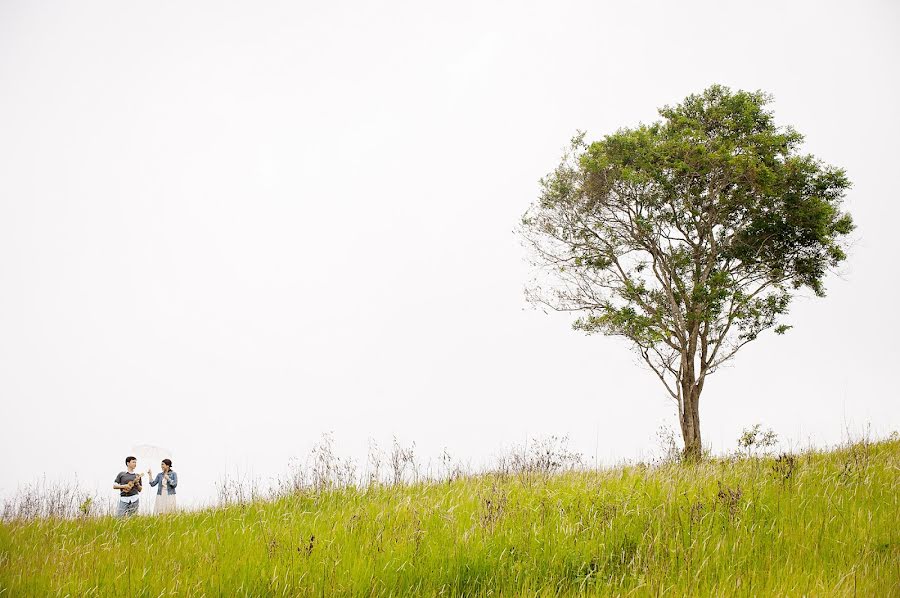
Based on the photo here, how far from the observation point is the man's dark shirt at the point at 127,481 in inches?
461

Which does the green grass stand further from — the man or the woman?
the woman

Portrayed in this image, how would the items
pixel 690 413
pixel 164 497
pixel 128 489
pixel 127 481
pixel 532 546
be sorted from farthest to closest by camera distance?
pixel 690 413, pixel 164 497, pixel 127 481, pixel 128 489, pixel 532 546

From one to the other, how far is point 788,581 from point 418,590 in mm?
3190

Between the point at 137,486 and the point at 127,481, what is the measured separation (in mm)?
280

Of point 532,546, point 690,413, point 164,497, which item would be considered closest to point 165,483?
point 164,497

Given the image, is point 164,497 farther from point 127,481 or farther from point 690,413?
point 690,413

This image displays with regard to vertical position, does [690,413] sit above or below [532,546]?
above

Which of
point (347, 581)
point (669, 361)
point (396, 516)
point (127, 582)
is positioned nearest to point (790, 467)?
point (396, 516)

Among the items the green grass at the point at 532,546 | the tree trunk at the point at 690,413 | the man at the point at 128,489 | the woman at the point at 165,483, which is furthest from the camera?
the tree trunk at the point at 690,413

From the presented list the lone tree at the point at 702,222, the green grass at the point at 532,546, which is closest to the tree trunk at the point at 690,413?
the lone tree at the point at 702,222

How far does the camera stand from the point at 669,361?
1716 centimetres

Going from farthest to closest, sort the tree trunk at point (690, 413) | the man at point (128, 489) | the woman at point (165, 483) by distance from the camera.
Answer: the tree trunk at point (690, 413), the woman at point (165, 483), the man at point (128, 489)

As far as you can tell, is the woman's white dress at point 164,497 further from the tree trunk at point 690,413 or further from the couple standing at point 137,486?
the tree trunk at point 690,413

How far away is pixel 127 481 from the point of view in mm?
11891
